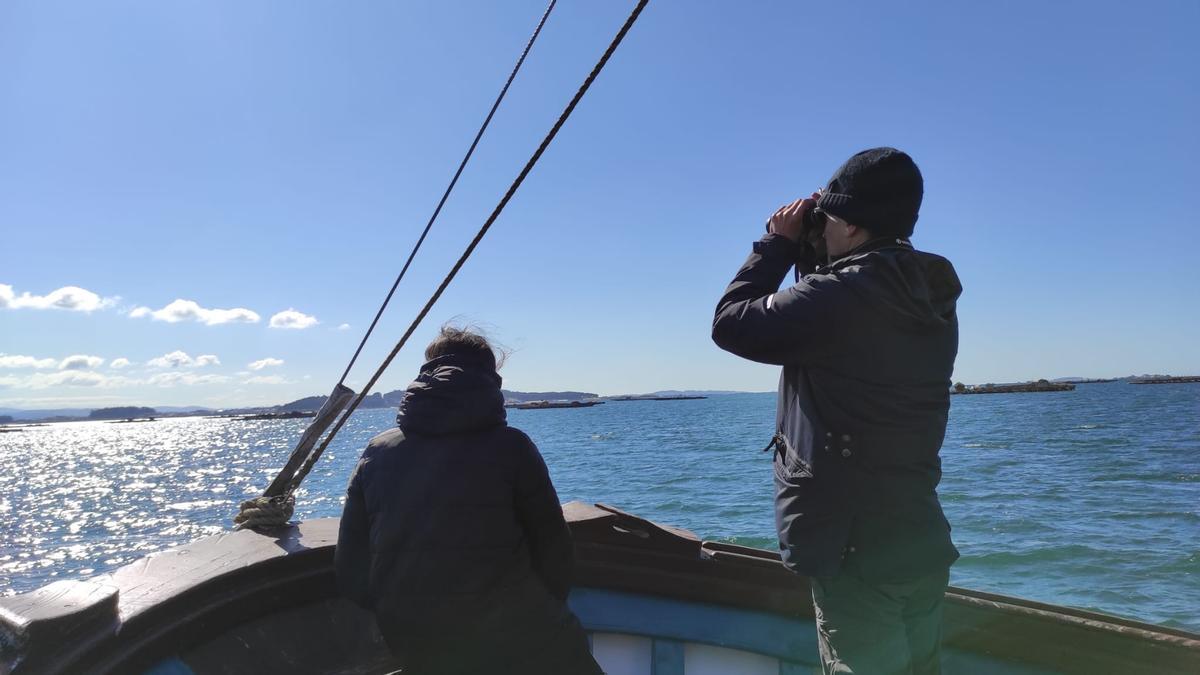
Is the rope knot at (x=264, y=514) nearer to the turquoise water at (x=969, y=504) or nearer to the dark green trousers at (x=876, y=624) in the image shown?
the dark green trousers at (x=876, y=624)

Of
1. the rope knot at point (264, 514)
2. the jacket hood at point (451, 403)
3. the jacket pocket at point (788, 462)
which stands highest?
the jacket hood at point (451, 403)

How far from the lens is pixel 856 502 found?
1649mm

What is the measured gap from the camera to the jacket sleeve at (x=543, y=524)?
6.57 ft

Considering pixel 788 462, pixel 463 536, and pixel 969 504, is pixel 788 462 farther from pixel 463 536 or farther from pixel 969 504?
pixel 969 504

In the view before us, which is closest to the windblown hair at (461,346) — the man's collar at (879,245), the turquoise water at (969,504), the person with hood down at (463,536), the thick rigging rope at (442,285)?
the person with hood down at (463,536)

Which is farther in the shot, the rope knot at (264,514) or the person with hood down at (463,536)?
the rope knot at (264,514)

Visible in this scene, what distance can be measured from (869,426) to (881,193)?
0.60 metres

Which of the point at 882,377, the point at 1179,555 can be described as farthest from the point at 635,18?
the point at 1179,555

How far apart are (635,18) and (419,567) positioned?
160cm

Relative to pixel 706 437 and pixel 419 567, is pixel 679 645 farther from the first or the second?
pixel 706 437

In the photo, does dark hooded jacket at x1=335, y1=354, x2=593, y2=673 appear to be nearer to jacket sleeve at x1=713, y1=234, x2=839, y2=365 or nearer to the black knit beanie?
jacket sleeve at x1=713, y1=234, x2=839, y2=365

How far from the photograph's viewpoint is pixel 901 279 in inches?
66.5

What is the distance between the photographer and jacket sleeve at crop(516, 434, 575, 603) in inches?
78.8

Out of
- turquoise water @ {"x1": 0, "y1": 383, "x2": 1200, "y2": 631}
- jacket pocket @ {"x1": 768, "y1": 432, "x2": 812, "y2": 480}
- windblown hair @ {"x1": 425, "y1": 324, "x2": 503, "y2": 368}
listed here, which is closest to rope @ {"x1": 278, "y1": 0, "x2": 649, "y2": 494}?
windblown hair @ {"x1": 425, "y1": 324, "x2": 503, "y2": 368}
